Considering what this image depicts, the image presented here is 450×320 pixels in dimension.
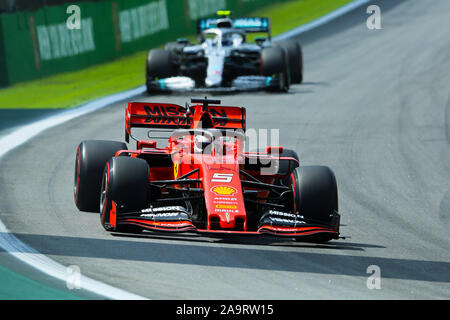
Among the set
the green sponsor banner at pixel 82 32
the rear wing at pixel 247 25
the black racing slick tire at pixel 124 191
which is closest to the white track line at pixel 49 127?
the black racing slick tire at pixel 124 191

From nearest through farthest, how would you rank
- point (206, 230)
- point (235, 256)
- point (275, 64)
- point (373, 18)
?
A: point (235, 256) → point (206, 230) → point (275, 64) → point (373, 18)

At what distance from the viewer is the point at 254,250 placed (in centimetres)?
946

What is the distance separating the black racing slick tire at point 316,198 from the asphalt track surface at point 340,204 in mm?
291

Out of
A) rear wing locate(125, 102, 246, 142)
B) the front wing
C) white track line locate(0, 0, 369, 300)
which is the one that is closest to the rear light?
rear wing locate(125, 102, 246, 142)

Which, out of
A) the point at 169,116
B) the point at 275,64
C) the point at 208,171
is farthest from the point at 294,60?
the point at 208,171

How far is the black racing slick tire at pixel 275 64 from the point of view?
22.8 m

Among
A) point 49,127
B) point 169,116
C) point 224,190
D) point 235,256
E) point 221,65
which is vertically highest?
point 169,116

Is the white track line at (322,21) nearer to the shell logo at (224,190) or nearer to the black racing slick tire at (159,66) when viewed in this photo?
the black racing slick tire at (159,66)

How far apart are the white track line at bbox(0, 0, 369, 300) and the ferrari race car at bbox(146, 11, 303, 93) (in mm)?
990

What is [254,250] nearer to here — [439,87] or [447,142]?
[447,142]

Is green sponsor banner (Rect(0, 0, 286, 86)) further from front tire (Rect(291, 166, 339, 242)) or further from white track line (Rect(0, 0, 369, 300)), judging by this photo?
front tire (Rect(291, 166, 339, 242))

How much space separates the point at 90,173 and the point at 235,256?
2679 millimetres

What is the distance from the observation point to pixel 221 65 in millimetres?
22641

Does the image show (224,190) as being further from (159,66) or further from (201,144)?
(159,66)
